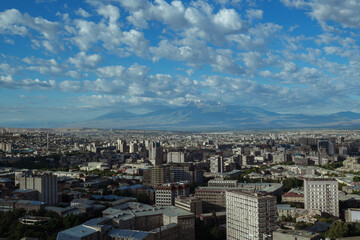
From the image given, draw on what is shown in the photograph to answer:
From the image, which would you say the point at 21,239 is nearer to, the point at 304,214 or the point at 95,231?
the point at 95,231

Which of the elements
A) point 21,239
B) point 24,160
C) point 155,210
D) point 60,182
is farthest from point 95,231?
point 24,160

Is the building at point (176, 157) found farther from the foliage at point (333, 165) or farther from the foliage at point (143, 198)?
the foliage at point (143, 198)

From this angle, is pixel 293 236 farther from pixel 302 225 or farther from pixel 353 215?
pixel 353 215

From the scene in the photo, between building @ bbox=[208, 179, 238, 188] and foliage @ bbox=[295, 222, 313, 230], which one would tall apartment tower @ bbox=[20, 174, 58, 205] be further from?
foliage @ bbox=[295, 222, 313, 230]

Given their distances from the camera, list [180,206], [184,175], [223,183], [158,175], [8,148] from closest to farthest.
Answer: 1. [180,206]
2. [223,183]
3. [158,175]
4. [184,175]
5. [8,148]

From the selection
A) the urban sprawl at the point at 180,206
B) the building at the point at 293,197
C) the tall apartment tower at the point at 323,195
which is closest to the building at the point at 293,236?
the urban sprawl at the point at 180,206

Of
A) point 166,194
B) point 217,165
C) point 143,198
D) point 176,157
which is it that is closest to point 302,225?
point 166,194
